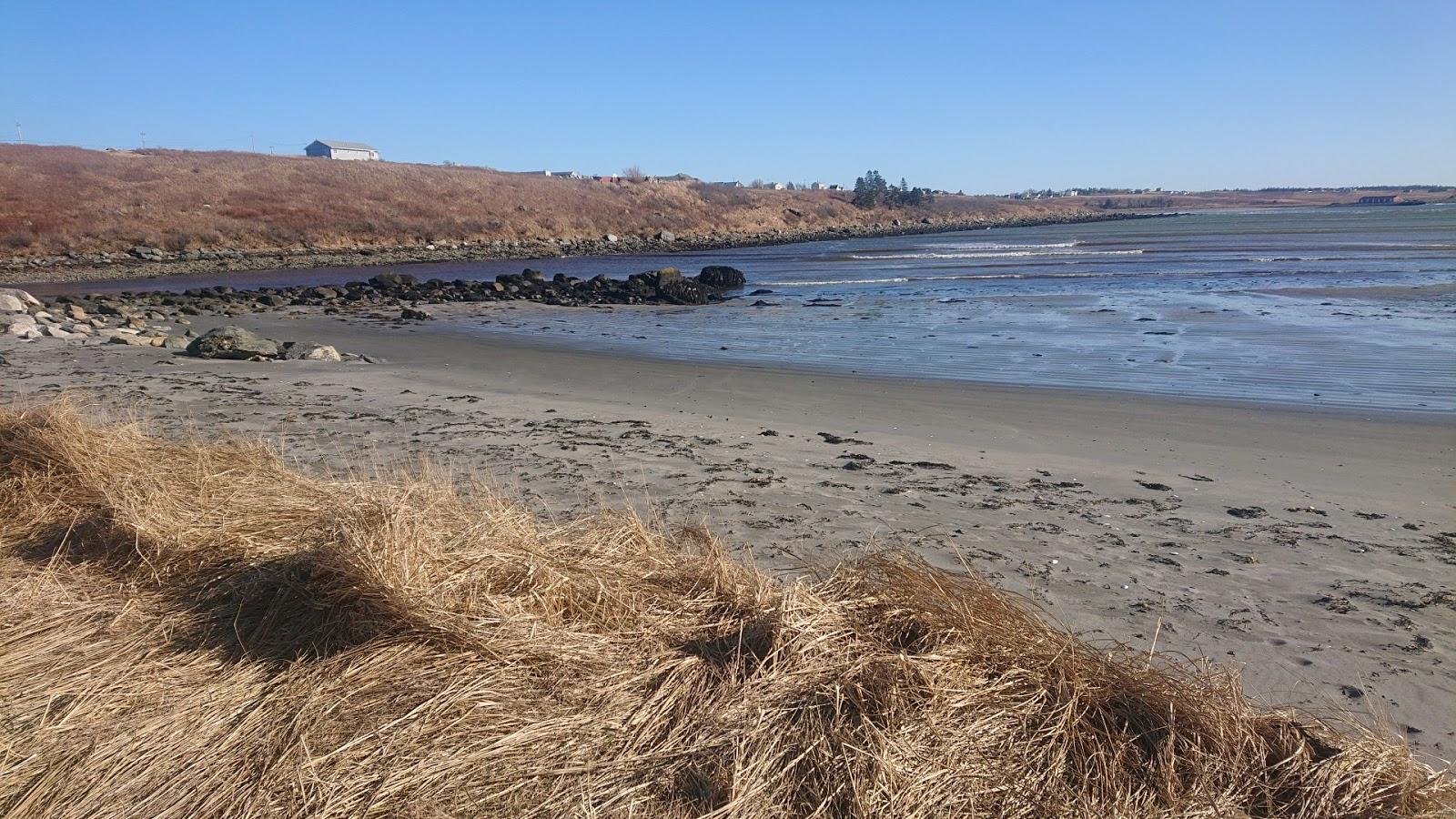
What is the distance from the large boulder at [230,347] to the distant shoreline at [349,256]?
2609 centimetres

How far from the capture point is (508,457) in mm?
7504

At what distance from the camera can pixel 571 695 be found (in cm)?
278

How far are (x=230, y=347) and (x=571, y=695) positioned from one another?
1274 cm

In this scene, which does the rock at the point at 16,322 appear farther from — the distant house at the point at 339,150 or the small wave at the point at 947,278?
the distant house at the point at 339,150

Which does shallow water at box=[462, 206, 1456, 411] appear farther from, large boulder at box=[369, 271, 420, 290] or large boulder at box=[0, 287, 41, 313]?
large boulder at box=[0, 287, 41, 313]

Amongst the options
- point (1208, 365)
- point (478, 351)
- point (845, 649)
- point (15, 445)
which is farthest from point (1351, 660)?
point (478, 351)

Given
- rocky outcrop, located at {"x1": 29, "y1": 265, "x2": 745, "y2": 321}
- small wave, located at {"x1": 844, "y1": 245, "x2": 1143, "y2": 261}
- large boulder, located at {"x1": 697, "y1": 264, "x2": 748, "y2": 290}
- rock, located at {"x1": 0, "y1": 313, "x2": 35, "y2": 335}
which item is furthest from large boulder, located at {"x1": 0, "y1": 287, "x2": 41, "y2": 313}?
small wave, located at {"x1": 844, "y1": 245, "x2": 1143, "y2": 261}

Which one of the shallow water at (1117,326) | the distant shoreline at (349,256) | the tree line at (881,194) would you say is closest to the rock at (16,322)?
the shallow water at (1117,326)

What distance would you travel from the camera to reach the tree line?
369ft

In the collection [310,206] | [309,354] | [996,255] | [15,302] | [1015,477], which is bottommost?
[996,255]

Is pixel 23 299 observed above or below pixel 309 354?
above

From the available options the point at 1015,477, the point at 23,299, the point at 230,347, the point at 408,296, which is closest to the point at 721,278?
the point at 408,296

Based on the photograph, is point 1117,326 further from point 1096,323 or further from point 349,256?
point 349,256

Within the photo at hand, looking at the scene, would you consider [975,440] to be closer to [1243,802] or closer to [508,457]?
[508,457]
